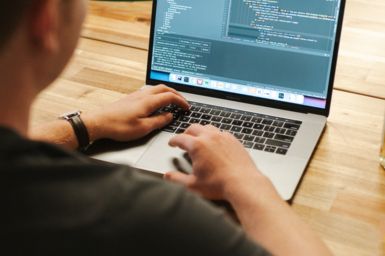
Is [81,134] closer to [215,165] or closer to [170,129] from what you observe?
[170,129]

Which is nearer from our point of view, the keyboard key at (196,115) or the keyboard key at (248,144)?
the keyboard key at (248,144)

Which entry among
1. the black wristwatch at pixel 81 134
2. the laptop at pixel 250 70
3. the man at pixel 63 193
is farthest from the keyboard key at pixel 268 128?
the man at pixel 63 193

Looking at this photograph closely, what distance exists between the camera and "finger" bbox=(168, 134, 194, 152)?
3.89 ft

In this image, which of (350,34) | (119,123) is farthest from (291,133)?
(350,34)

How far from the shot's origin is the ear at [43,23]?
640 millimetres

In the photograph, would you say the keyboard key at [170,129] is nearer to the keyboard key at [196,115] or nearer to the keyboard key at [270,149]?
the keyboard key at [196,115]

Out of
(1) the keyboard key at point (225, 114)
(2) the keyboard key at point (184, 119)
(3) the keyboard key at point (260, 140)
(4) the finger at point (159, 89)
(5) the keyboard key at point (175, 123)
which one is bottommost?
(5) the keyboard key at point (175, 123)

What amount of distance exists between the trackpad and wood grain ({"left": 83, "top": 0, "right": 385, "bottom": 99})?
1.73 ft

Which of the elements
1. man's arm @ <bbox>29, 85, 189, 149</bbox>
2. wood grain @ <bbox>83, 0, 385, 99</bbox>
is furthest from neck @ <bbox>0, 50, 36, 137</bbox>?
wood grain @ <bbox>83, 0, 385, 99</bbox>

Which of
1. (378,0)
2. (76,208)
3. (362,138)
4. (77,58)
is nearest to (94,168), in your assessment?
(76,208)

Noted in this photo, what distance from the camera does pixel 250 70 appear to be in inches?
55.4

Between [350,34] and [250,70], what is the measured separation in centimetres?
56

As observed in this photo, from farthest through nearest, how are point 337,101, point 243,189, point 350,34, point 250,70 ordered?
point 350,34 < point 337,101 < point 250,70 < point 243,189

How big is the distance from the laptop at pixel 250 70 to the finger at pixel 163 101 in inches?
0.9
